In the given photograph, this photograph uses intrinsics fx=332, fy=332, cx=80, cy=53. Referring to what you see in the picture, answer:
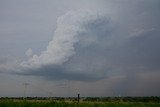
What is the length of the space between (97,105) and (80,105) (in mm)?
1672

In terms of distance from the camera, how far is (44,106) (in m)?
33.2

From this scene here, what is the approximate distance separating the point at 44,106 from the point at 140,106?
9.45 metres

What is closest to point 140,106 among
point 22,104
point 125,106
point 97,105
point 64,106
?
point 125,106

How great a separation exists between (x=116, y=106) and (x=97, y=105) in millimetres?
1835

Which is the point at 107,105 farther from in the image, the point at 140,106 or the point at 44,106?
the point at 44,106

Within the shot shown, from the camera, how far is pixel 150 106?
3269cm

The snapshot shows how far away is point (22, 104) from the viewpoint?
108 feet

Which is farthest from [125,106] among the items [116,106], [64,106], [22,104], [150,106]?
[22,104]

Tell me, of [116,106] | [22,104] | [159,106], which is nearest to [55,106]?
[22,104]

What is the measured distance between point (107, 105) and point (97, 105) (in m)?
0.97

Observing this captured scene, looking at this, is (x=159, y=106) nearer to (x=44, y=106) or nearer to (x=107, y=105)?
(x=107, y=105)

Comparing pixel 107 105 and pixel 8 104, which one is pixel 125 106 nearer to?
pixel 107 105

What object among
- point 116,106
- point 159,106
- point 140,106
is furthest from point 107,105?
point 159,106

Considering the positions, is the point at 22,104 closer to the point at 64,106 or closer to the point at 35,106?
the point at 35,106
